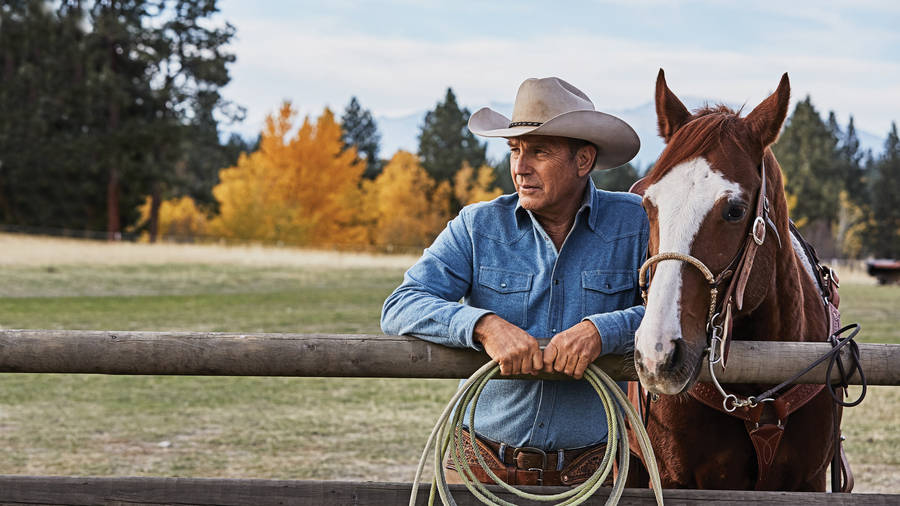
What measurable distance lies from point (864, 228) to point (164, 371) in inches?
2968

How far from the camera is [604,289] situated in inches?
113

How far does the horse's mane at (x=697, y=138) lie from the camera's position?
2.49m

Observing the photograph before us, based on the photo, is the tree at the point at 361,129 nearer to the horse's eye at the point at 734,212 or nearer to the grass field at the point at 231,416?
the grass field at the point at 231,416

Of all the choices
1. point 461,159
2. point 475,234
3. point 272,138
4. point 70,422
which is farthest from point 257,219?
point 475,234

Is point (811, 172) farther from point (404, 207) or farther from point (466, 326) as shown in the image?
point (466, 326)

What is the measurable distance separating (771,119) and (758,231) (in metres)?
0.39

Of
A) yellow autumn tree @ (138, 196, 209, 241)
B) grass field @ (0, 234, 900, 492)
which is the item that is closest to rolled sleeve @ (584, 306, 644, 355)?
grass field @ (0, 234, 900, 492)

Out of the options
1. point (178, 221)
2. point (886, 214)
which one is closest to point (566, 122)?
point (178, 221)

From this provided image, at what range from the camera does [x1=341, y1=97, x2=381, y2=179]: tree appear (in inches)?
2798

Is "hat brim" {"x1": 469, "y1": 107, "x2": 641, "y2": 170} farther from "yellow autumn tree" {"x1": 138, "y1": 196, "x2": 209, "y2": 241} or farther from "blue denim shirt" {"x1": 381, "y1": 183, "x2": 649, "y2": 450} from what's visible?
"yellow autumn tree" {"x1": 138, "y1": 196, "x2": 209, "y2": 241}

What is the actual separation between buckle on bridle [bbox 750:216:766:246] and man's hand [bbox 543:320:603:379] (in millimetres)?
516

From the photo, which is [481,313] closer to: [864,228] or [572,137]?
[572,137]

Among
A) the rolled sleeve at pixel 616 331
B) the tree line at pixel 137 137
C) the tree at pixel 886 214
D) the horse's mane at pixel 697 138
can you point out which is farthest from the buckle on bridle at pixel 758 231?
the tree at pixel 886 214

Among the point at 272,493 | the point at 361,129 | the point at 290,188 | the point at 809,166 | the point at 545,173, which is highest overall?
the point at 361,129
